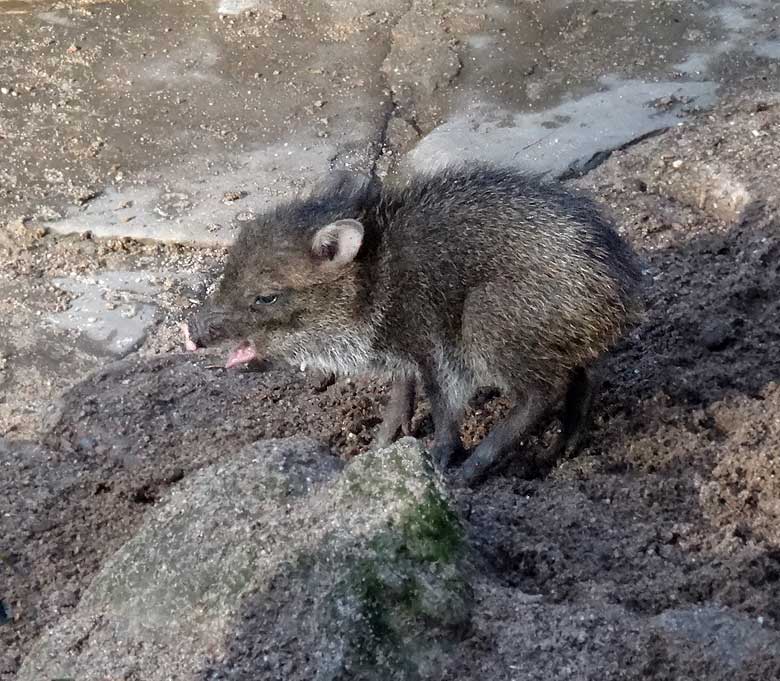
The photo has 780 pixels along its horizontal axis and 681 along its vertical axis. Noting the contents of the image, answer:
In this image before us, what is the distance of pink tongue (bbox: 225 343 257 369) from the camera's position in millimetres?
3991

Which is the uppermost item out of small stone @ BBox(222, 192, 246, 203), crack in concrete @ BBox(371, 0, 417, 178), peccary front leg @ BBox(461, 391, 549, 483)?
peccary front leg @ BBox(461, 391, 549, 483)

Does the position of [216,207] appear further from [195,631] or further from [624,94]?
[195,631]

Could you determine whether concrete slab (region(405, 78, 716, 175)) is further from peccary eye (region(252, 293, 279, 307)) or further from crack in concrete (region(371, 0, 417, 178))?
peccary eye (region(252, 293, 279, 307))

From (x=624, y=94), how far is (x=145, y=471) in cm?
366

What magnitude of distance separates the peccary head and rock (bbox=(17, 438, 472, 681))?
1020 millimetres

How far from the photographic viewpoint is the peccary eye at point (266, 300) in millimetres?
3890

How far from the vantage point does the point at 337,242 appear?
150 inches

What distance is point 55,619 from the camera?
3.07m

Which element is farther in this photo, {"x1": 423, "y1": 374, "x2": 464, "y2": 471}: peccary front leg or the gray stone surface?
the gray stone surface

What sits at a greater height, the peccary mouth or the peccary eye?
the peccary eye

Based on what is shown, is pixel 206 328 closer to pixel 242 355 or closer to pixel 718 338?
pixel 242 355

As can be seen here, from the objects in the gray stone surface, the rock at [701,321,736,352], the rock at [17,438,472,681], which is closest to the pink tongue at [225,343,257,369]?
the rock at [17,438,472,681]

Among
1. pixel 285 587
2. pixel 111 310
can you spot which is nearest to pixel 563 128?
pixel 111 310

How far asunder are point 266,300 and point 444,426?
79 centimetres
